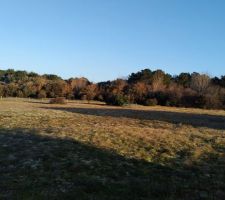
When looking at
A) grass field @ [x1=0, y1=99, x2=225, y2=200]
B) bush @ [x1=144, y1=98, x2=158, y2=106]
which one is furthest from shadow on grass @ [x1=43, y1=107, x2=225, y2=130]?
bush @ [x1=144, y1=98, x2=158, y2=106]

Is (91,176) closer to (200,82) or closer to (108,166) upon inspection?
(108,166)

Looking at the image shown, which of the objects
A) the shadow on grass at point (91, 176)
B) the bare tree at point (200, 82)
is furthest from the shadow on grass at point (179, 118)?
the bare tree at point (200, 82)

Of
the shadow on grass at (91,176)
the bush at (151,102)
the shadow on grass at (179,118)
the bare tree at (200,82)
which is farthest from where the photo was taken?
the bare tree at (200,82)

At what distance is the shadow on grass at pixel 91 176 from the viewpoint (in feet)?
34.4

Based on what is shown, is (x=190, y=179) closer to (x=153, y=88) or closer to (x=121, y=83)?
(x=153, y=88)

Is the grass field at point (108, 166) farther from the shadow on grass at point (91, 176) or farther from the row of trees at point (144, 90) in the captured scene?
the row of trees at point (144, 90)

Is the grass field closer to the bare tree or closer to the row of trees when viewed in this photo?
the row of trees

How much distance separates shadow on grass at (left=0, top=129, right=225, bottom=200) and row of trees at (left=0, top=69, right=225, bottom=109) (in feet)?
151

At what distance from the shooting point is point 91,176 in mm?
12125

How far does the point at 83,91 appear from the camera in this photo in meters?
81.8

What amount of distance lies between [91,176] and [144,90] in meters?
62.5

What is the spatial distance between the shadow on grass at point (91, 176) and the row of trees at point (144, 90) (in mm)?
45921

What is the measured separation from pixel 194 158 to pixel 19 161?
6251 millimetres

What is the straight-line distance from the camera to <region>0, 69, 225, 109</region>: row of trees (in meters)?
67.3
